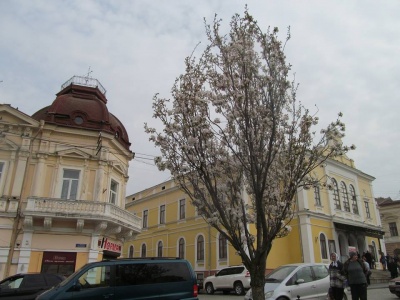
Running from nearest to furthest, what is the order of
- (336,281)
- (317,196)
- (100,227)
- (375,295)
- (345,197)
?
(336,281)
(375,295)
(100,227)
(317,196)
(345,197)

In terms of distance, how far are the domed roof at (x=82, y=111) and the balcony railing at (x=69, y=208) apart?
4.78 meters

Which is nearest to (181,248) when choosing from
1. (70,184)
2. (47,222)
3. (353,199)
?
(70,184)

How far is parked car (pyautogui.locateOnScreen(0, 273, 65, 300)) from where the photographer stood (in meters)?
12.2

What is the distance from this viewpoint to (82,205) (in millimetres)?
19594

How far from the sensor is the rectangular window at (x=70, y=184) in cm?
2064

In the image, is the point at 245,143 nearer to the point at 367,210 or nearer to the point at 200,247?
the point at 200,247

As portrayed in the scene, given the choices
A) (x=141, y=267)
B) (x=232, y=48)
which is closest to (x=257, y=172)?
(x=232, y=48)

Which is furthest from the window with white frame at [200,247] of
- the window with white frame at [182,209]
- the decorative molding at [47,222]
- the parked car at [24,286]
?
the parked car at [24,286]

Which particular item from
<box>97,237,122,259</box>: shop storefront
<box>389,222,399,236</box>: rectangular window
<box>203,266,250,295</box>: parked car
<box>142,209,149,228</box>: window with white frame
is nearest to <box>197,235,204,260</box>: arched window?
<box>203,266,250,295</box>: parked car

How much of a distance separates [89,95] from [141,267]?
16526 mm

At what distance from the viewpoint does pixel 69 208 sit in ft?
63.1

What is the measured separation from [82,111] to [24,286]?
12.3 metres

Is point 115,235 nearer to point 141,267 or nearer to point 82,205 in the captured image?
point 82,205

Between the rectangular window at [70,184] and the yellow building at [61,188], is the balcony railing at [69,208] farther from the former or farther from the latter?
the rectangular window at [70,184]
